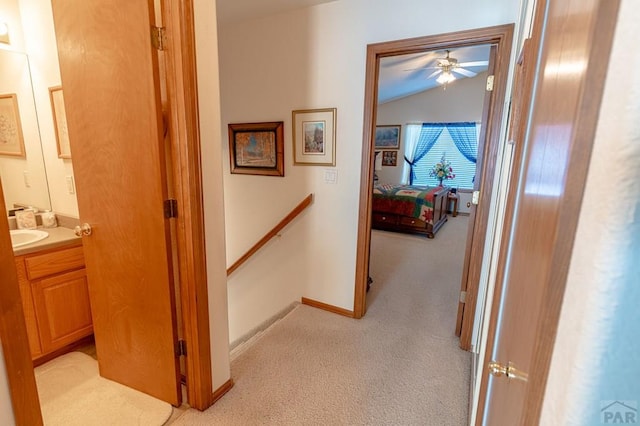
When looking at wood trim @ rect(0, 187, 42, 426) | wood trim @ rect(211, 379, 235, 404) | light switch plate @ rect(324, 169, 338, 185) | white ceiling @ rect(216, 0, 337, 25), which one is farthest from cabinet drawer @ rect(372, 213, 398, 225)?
wood trim @ rect(0, 187, 42, 426)

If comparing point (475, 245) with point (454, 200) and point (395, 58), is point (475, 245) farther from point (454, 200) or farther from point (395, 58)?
point (454, 200)

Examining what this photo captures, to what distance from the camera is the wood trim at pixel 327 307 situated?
258 centimetres

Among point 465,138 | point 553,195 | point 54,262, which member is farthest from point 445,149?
point 553,195

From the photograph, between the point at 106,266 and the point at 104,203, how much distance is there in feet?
1.13

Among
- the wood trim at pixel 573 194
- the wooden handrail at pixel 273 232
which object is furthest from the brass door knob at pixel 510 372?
the wooden handrail at pixel 273 232

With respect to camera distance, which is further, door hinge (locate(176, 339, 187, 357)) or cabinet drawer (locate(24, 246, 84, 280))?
cabinet drawer (locate(24, 246, 84, 280))

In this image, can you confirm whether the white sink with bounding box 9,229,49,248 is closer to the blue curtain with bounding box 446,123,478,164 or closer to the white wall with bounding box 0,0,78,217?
the white wall with bounding box 0,0,78,217

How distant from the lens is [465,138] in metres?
6.82

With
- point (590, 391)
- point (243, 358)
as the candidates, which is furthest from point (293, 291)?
point (590, 391)

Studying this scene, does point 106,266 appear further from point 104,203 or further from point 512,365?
point 512,365

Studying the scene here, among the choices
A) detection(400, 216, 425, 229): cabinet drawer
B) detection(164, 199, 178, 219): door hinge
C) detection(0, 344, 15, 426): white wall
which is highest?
detection(164, 199, 178, 219): door hinge

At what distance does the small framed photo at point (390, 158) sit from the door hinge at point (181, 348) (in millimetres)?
6886

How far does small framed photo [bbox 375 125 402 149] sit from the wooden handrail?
18.3ft

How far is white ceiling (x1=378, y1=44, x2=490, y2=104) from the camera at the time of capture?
400 centimetres
